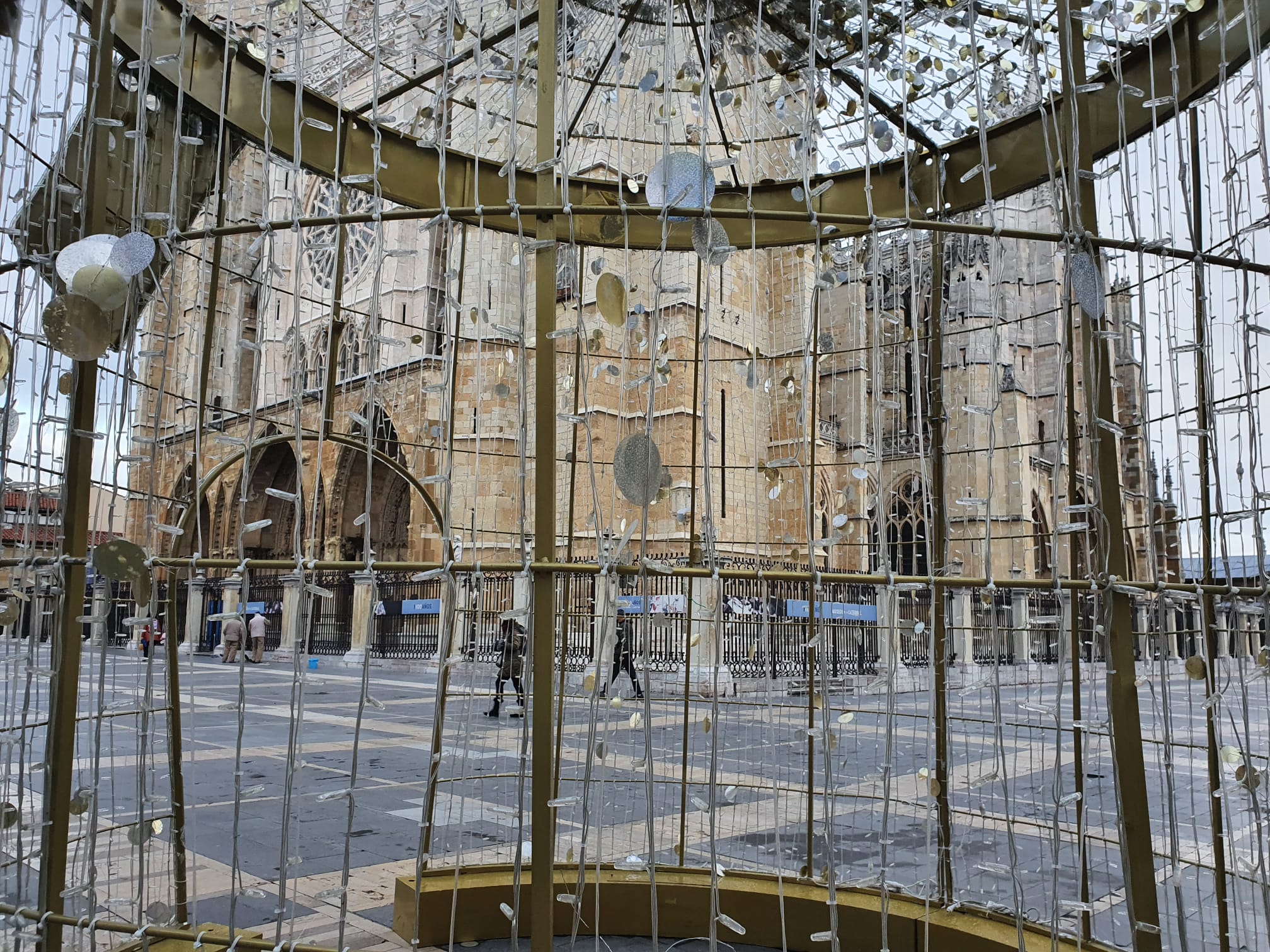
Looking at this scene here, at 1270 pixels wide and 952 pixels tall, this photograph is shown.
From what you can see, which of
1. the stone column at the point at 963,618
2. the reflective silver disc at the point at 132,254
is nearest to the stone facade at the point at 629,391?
the reflective silver disc at the point at 132,254

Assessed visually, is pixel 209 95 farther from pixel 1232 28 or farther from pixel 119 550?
pixel 1232 28

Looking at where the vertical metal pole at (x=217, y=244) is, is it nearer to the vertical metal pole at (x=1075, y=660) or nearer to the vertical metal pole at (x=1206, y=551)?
the vertical metal pole at (x=1075, y=660)

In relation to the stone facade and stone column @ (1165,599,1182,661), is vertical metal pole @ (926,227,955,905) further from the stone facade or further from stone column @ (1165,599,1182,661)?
stone column @ (1165,599,1182,661)

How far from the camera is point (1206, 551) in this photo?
2.28 m

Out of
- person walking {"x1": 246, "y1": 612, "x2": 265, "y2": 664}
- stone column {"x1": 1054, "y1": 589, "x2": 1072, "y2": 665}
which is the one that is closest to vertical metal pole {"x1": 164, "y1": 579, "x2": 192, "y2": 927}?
stone column {"x1": 1054, "y1": 589, "x2": 1072, "y2": 665}

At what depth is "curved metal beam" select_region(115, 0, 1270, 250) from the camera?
237 centimetres

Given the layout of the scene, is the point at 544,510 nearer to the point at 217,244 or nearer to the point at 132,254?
the point at 132,254

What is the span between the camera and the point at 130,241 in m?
2.11

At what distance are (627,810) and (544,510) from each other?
3.57m

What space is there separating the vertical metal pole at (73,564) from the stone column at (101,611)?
0.05 m

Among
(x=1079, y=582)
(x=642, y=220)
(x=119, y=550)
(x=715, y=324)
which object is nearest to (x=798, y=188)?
(x=642, y=220)

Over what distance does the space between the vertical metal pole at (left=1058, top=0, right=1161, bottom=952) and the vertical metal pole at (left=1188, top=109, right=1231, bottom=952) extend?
16 cm

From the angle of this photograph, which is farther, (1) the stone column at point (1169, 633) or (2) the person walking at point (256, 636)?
(2) the person walking at point (256, 636)

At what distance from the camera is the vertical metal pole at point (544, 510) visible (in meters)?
1.84
